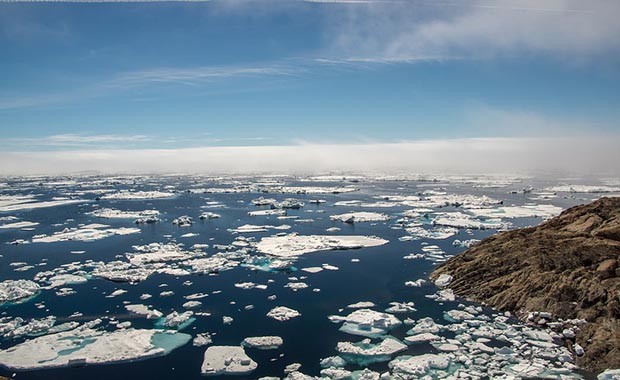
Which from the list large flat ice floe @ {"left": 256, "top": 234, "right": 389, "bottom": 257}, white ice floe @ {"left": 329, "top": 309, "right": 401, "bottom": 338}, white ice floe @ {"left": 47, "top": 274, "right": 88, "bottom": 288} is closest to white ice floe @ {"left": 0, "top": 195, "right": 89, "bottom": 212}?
white ice floe @ {"left": 47, "top": 274, "right": 88, "bottom": 288}

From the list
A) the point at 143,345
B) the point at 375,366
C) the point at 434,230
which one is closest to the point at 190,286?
the point at 143,345

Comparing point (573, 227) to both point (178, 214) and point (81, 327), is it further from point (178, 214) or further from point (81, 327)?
point (178, 214)

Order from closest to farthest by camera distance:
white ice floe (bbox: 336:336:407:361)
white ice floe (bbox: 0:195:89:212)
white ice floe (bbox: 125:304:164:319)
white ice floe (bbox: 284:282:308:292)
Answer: white ice floe (bbox: 336:336:407:361)
white ice floe (bbox: 125:304:164:319)
white ice floe (bbox: 284:282:308:292)
white ice floe (bbox: 0:195:89:212)

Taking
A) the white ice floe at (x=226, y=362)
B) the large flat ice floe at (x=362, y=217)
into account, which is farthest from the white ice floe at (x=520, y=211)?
the white ice floe at (x=226, y=362)

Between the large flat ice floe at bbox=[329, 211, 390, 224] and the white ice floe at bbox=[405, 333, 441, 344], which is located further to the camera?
the large flat ice floe at bbox=[329, 211, 390, 224]

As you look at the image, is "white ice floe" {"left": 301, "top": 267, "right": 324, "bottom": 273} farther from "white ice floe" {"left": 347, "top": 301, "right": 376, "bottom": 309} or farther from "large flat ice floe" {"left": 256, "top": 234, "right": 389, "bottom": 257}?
"white ice floe" {"left": 347, "top": 301, "right": 376, "bottom": 309}

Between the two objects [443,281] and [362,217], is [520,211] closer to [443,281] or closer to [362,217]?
[362,217]

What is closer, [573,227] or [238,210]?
[573,227]
